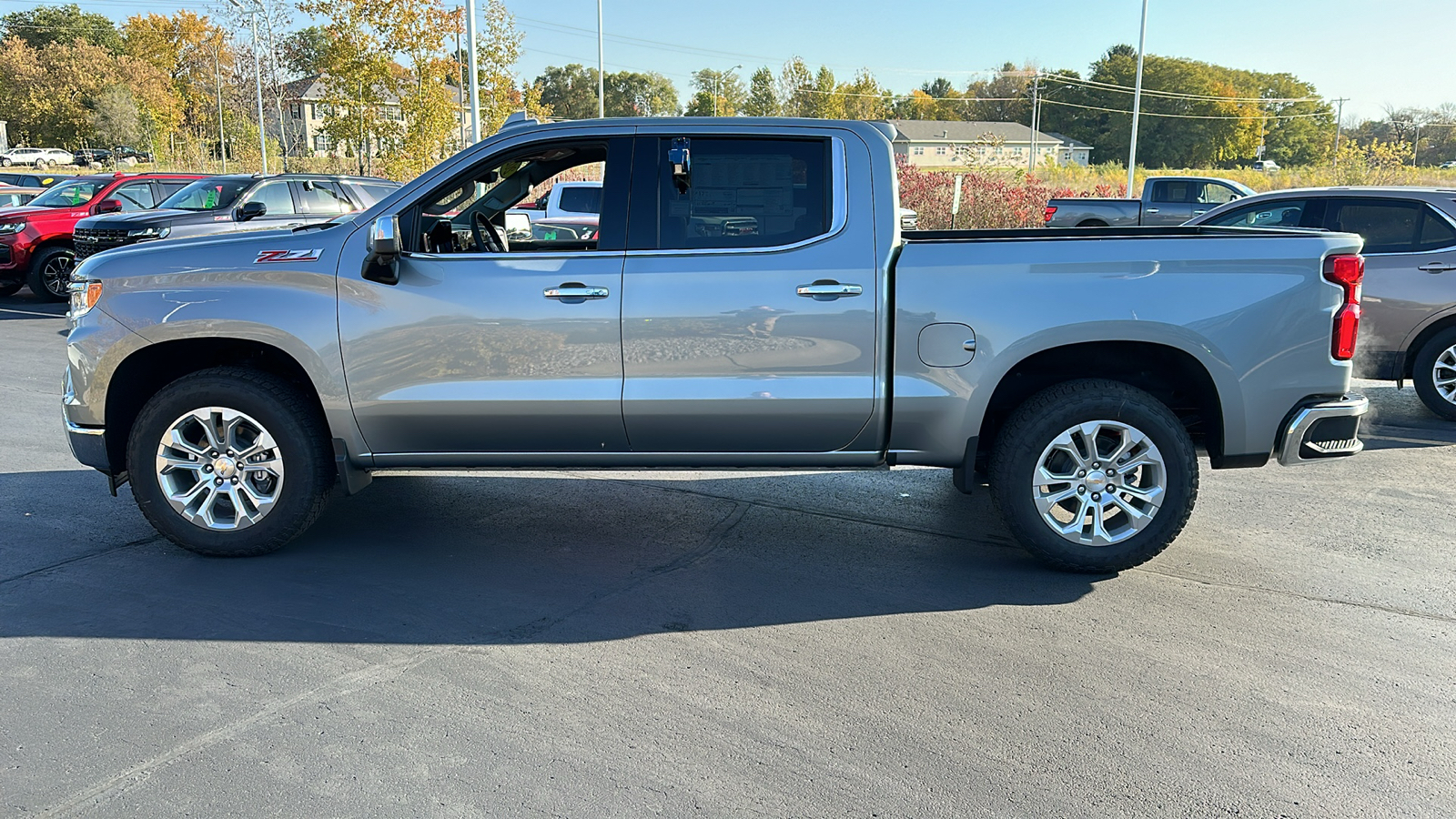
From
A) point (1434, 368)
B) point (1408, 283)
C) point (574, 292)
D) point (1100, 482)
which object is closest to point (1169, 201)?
point (1408, 283)

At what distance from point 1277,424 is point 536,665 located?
3.34 meters

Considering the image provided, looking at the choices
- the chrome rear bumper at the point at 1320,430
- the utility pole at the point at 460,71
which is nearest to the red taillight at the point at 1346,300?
the chrome rear bumper at the point at 1320,430

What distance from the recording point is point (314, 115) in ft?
279

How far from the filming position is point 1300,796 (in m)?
3.09

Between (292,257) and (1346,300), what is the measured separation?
182 inches

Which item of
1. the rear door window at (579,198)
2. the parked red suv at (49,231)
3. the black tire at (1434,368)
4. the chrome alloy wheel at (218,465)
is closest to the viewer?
the chrome alloy wheel at (218,465)

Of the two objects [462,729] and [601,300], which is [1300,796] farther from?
[601,300]

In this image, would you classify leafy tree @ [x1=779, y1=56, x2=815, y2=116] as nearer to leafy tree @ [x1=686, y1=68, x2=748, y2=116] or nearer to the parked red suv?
leafy tree @ [x1=686, y1=68, x2=748, y2=116]

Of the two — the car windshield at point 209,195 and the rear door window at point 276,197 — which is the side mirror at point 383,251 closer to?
the rear door window at point 276,197

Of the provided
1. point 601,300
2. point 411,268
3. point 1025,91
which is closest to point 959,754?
point 601,300

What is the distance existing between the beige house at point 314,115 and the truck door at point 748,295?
23.0 metres

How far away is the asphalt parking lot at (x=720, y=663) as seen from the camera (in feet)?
10.3

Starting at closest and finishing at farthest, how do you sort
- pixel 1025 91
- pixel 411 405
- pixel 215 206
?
pixel 411 405 → pixel 215 206 → pixel 1025 91

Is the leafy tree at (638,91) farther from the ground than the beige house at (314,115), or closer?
farther from the ground
